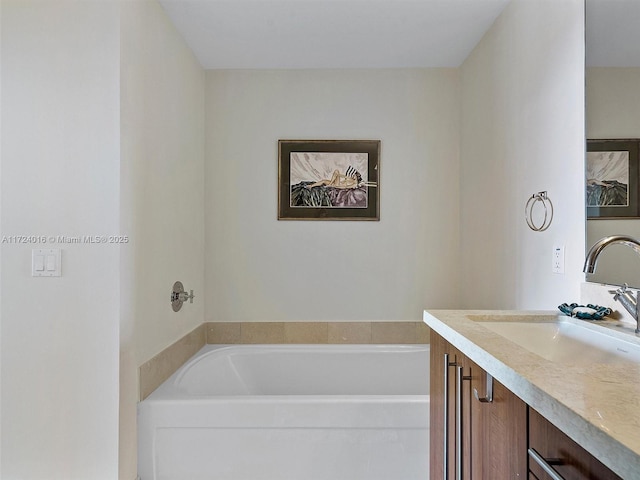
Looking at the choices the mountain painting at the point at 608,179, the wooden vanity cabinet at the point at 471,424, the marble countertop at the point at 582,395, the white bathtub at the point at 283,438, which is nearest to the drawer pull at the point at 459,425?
the wooden vanity cabinet at the point at 471,424

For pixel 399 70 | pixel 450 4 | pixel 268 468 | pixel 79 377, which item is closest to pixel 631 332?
pixel 268 468

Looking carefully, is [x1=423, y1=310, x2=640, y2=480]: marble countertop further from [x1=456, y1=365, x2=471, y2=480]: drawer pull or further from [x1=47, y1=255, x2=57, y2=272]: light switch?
[x1=47, y1=255, x2=57, y2=272]: light switch

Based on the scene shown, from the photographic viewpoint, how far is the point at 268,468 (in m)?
1.69

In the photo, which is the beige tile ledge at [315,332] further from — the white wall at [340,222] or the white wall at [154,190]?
the white wall at [154,190]

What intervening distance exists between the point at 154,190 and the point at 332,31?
4.23 feet

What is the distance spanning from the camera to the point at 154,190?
1906 millimetres

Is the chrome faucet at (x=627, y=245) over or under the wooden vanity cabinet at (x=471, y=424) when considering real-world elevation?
over

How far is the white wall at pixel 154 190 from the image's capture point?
1.65m

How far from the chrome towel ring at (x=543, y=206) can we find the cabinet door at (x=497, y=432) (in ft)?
2.73

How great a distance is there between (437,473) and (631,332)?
744 millimetres

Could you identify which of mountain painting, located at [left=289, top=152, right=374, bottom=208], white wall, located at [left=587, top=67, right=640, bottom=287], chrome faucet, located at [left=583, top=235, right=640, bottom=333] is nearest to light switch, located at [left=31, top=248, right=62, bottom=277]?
mountain painting, located at [left=289, top=152, right=374, bottom=208]

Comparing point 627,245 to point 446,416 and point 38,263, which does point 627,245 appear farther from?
point 38,263

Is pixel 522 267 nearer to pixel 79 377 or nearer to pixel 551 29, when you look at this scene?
pixel 551 29

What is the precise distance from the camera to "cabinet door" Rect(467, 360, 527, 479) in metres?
0.81
